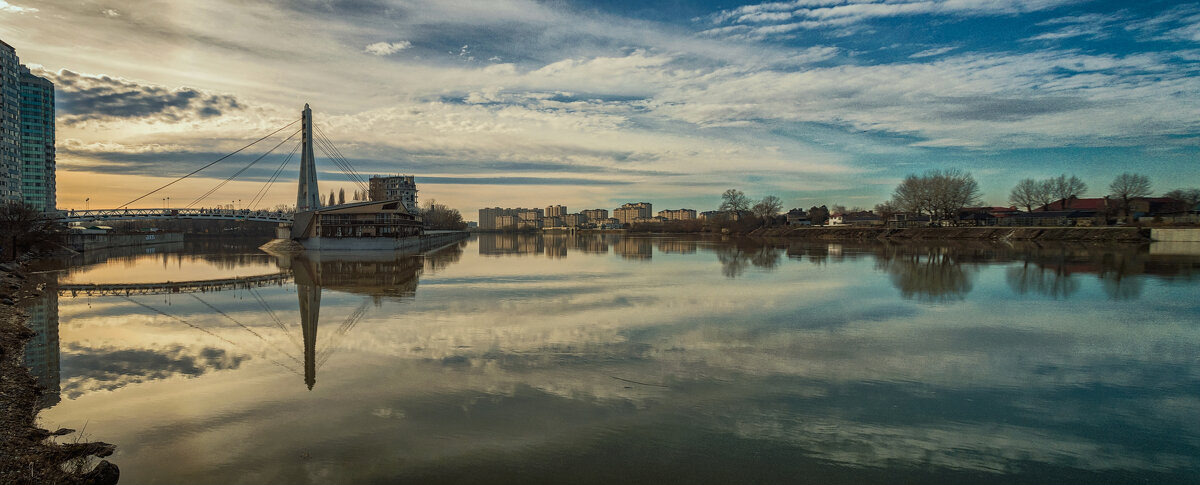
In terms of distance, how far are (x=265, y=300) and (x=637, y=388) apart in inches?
599

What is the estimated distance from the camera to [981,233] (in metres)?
71.6

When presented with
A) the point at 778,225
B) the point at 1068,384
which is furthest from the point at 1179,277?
the point at 778,225

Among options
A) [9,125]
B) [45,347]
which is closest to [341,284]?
[45,347]

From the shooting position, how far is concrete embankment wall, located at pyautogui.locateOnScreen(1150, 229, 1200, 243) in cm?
5334

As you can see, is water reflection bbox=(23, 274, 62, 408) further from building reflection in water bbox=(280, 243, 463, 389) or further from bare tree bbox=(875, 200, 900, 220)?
bare tree bbox=(875, 200, 900, 220)

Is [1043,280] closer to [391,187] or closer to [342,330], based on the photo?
[342,330]

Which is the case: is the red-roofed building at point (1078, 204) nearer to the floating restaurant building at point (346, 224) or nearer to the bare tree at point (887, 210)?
the bare tree at point (887, 210)

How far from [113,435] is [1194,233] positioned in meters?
75.3

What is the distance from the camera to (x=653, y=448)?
6223 millimetres

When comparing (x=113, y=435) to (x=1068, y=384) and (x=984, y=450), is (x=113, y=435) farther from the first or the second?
(x=1068, y=384)

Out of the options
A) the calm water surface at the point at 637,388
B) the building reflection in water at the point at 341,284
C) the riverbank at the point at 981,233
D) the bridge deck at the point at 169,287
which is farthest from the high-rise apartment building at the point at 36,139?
the riverbank at the point at 981,233

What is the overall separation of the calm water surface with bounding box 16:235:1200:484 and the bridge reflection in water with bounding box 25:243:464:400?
0.15 meters

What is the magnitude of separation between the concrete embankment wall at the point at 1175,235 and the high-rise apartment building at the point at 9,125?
118578mm

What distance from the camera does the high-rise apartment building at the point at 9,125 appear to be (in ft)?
220
